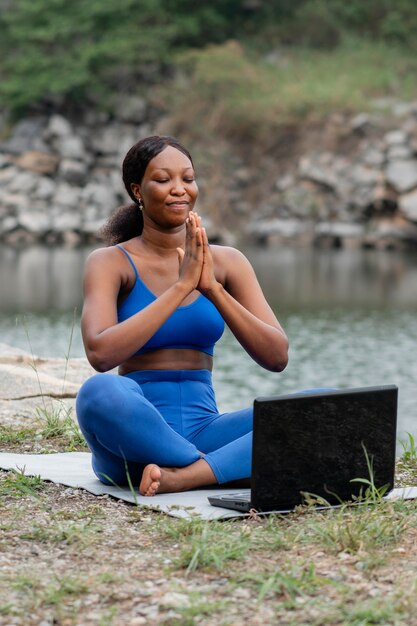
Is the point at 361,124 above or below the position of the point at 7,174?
above

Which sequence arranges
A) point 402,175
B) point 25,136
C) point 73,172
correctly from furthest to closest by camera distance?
point 25,136 < point 73,172 < point 402,175

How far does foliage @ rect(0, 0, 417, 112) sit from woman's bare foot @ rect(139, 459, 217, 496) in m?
29.6

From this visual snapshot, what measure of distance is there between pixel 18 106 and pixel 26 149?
7.50ft

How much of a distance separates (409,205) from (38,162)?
11.4m

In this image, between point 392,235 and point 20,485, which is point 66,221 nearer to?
Result: point 392,235

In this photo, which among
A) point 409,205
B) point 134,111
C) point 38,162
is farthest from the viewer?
point 134,111

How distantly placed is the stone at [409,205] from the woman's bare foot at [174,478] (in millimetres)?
22670

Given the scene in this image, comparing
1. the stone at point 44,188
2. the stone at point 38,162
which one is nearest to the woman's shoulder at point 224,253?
the stone at point 44,188

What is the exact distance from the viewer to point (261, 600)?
2.59m

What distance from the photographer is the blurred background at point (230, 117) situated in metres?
27.7

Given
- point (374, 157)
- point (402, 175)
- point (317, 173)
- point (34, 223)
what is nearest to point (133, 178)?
point (402, 175)

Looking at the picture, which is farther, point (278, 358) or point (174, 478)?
point (278, 358)

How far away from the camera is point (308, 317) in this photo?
48.5ft

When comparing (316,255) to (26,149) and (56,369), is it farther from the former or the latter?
(56,369)
